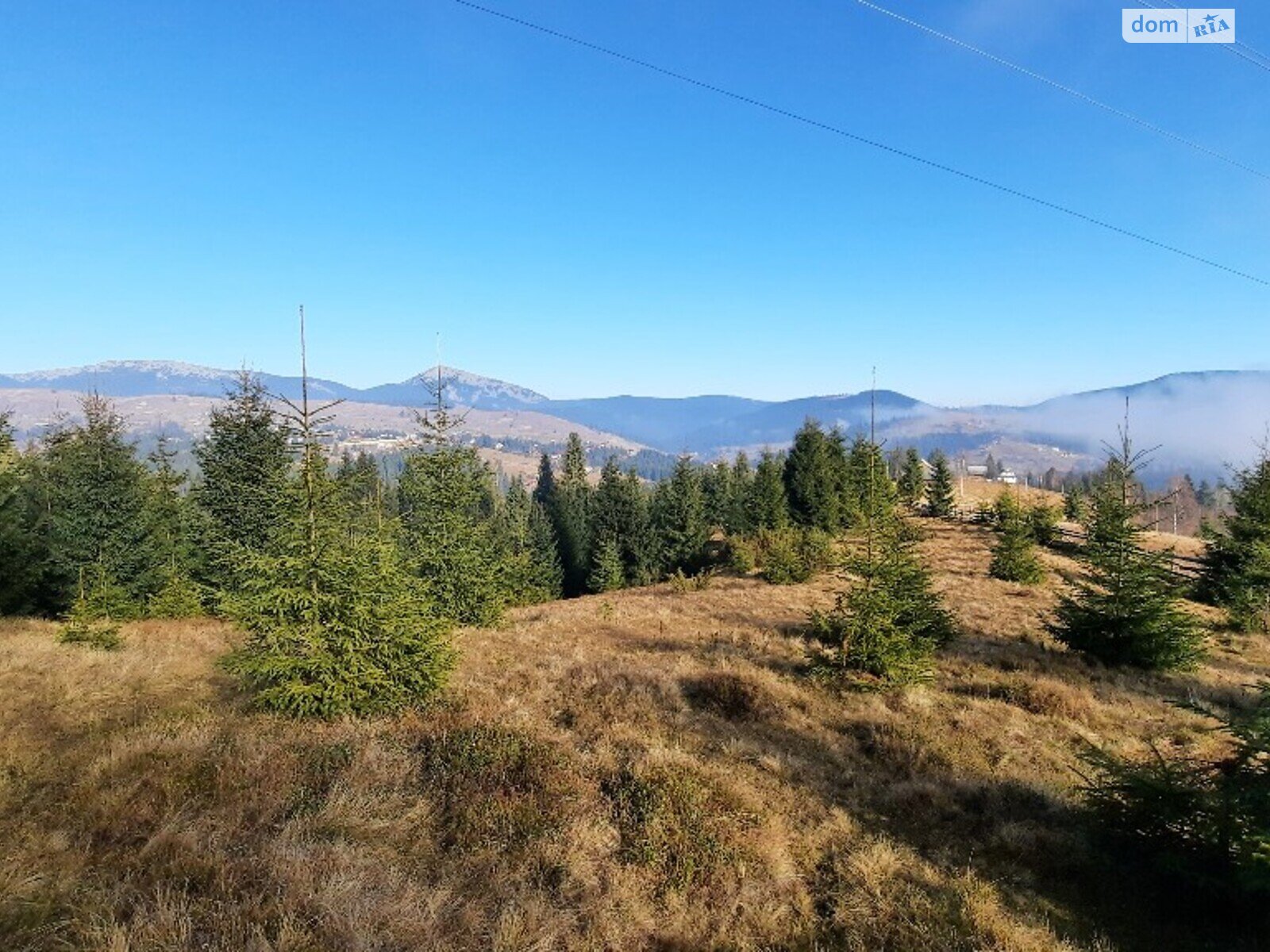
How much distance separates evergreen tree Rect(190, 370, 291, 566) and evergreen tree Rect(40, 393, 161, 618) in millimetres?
2097

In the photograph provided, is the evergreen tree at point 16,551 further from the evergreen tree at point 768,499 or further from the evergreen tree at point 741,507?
the evergreen tree at point 741,507

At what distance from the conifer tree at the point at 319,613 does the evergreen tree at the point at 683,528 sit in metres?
45.5

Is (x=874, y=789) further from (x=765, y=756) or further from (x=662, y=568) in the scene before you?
(x=662, y=568)

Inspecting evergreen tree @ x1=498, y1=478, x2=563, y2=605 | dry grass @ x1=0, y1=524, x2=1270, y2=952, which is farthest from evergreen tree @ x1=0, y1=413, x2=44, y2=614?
evergreen tree @ x1=498, y1=478, x2=563, y2=605

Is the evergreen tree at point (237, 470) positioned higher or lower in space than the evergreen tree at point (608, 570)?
higher

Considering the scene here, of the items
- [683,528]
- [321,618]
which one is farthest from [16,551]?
[683,528]

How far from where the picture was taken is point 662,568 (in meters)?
56.0

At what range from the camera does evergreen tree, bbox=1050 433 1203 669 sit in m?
15.3

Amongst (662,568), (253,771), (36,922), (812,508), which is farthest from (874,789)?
(662,568)

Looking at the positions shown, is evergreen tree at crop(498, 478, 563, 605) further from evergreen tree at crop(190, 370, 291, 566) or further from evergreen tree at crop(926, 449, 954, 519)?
evergreen tree at crop(926, 449, 954, 519)

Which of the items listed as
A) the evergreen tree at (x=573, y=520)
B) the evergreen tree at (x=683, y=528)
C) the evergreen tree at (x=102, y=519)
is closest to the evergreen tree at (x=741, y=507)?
the evergreen tree at (x=683, y=528)

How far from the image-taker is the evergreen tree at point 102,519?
23.0 m

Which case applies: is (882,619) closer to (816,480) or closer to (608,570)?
(816,480)

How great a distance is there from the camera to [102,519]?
2317 centimetres
